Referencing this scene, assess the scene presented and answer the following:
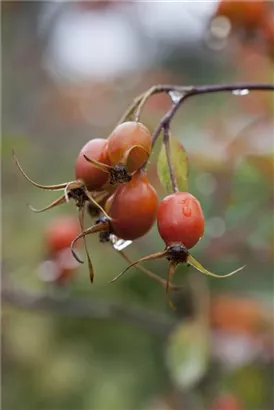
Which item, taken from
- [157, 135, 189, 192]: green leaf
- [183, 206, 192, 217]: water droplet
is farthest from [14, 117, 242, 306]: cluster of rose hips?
[157, 135, 189, 192]: green leaf

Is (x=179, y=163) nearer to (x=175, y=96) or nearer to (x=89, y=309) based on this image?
(x=175, y=96)

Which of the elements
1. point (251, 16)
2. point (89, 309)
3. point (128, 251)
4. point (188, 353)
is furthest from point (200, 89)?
point (128, 251)

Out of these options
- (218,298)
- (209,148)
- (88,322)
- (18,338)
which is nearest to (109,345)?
(88,322)

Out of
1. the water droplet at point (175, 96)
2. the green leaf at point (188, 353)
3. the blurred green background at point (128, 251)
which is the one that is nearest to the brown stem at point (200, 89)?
the water droplet at point (175, 96)

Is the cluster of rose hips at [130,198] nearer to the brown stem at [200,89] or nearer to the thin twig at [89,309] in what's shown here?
the brown stem at [200,89]

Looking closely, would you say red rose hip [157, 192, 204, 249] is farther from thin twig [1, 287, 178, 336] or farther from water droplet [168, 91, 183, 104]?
thin twig [1, 287, 178, 336]

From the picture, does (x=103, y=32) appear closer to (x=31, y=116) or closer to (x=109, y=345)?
(x=31, y=116)

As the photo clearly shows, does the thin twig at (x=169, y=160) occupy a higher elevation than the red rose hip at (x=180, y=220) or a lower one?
higher
